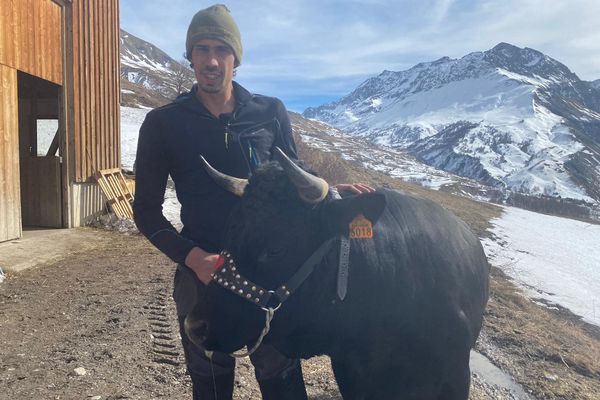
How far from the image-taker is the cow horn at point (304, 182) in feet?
7.23

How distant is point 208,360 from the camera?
2.68 metres

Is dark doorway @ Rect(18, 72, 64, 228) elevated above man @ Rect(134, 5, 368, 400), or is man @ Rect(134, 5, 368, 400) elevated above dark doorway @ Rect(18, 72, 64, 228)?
man @ Rect(134, 5, 368, 400)

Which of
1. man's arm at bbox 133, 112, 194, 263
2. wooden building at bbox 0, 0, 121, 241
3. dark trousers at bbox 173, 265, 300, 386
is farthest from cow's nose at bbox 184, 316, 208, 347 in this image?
wooden building at bbox 0, 0, 121, 241

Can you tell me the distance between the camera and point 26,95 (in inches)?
496

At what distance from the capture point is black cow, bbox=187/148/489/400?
2291 mm

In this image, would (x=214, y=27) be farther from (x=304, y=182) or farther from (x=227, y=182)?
(x=304, y=182)

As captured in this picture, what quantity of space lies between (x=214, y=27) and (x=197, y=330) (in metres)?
1.57

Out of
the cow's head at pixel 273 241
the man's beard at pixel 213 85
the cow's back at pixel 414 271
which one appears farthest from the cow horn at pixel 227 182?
the cow's back at pixel 414 271

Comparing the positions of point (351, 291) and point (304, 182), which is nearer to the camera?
point (304, 182)

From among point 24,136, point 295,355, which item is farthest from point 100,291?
point 24,136

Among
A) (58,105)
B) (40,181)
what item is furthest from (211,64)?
(40,181)

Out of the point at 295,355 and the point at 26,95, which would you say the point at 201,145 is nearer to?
the point at 295,355

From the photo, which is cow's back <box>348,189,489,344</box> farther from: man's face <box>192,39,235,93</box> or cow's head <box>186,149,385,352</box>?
man's face <box>192,39,235,93</box>

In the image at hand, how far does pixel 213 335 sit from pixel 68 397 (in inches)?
101
